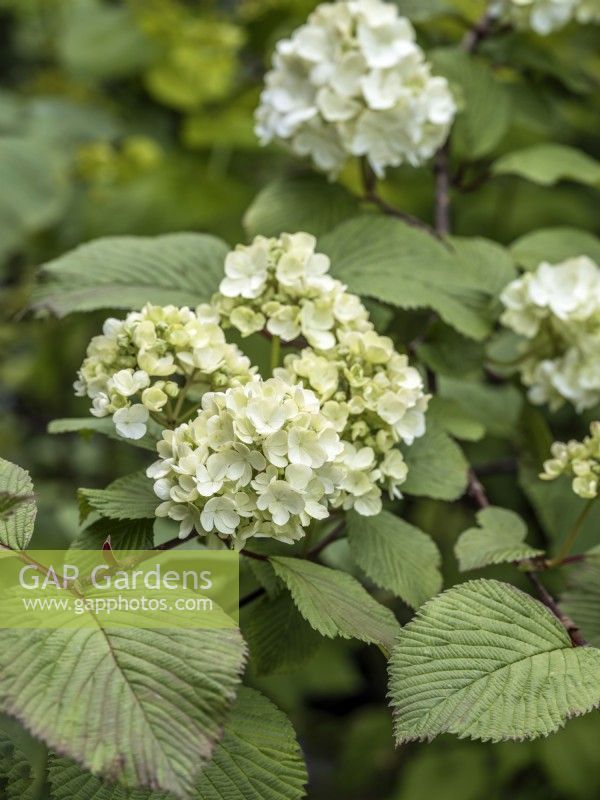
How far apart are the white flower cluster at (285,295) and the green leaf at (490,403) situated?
1.66ft

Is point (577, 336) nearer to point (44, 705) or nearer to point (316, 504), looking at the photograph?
point (316, 504)

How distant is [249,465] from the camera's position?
0.77 m

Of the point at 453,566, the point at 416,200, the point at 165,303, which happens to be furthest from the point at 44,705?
the point at 416,200

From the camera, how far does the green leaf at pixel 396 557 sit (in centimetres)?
92

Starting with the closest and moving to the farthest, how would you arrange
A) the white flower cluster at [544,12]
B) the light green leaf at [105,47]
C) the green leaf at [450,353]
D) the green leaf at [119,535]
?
the green leaf at [119,535] → the green leaf at [450,353] → the white flower cluster at [544,12] → the light green leaf at [105,47]

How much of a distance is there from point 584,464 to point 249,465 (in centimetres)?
35

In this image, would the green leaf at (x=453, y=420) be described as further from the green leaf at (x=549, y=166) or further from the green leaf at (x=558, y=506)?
the green leaf at (x=549, y=166)

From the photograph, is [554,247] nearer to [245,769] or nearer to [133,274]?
[133,274]

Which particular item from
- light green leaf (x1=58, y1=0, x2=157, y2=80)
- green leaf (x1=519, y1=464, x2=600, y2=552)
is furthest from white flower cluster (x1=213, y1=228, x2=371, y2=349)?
light green leaf (x1=58, y1=0, x2=157, y2=80)

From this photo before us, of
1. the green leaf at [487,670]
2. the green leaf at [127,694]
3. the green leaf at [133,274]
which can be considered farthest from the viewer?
the green leaf at [133,274]

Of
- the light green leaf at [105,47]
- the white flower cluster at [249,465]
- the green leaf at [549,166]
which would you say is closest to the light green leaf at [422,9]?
the green leaf at [549,166]

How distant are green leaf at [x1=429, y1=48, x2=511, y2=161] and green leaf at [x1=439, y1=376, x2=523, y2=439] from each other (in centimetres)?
36

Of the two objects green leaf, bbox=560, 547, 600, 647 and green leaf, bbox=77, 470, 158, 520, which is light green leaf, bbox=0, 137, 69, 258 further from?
green leaf, bbox=560, 547, 600, 647

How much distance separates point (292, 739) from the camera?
2.62ft
